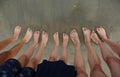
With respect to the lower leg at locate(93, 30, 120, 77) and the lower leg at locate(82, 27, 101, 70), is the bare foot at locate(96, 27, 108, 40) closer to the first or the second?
the lower leg at locate(82, 27, 101, 70)

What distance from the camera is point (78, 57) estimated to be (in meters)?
1.72

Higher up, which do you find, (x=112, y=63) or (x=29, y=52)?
(x=29, y=52)

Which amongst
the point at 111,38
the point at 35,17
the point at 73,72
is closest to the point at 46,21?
the point at 35,17

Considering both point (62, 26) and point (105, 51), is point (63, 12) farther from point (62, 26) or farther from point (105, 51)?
point (105, 51)

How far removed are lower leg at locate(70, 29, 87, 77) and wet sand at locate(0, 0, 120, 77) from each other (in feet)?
0.24

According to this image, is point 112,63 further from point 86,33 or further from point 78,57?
point 86,33

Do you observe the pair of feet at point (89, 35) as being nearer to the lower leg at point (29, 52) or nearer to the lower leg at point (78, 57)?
the lower leg at point (78, 57)

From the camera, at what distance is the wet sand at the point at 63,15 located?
1.91 metres

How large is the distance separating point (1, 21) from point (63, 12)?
45cm

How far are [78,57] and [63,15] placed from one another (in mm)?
353

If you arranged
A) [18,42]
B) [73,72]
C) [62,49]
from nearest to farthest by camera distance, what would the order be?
[73,72], [62,49], [18,42]

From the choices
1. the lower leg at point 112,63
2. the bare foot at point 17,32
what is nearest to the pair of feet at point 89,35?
the lower leg at point 112,63

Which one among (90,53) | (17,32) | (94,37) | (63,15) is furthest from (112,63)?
(17,32)

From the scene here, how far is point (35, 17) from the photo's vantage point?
1.95 metres
